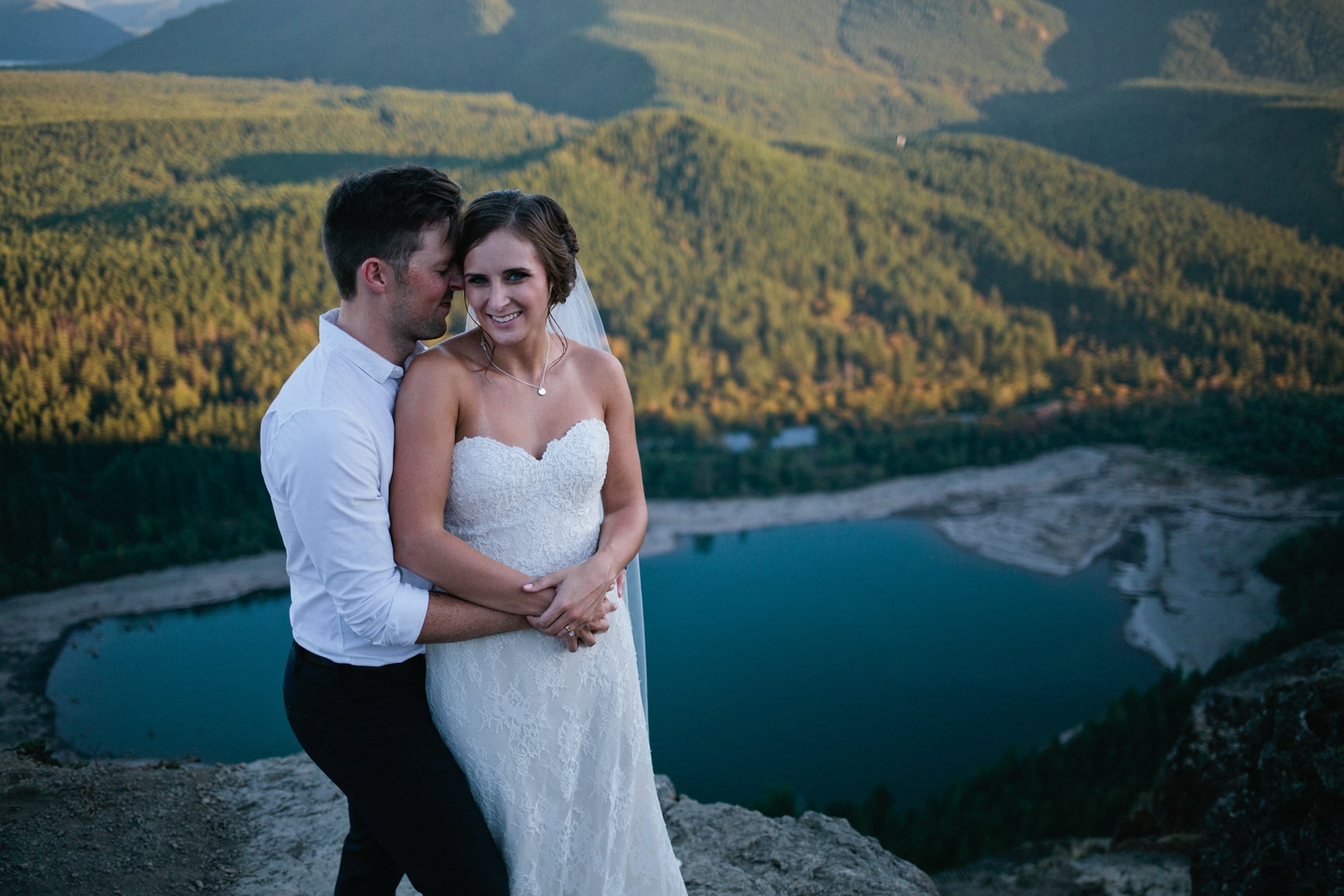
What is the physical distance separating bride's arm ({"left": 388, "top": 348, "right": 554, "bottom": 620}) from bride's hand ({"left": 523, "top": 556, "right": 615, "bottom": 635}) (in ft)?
0.27

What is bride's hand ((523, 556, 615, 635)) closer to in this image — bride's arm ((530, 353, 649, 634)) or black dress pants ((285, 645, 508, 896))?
bride's arm ((530, 353, 649, 634))

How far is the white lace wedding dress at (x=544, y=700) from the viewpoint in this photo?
7.04 feet

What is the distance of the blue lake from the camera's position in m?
13.9

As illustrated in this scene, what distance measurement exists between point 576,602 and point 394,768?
1.77 feet

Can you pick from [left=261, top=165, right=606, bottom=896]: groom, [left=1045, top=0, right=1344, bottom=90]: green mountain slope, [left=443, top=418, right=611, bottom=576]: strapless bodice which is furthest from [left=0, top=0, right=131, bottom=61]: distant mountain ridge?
[left=1045, top=0, right=1344, bottom=90]: green mountain slope

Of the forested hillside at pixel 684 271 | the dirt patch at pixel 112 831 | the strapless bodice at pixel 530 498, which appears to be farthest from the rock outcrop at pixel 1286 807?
the forested hillside at pixel 684 271

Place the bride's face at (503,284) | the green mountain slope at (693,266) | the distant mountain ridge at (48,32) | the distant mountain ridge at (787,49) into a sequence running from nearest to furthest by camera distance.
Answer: the bride's face at (503,284) → the distant mountain ridge at (48,32) → the green mountain slope at (693,266) → the distant mountain ridge at (787,49)

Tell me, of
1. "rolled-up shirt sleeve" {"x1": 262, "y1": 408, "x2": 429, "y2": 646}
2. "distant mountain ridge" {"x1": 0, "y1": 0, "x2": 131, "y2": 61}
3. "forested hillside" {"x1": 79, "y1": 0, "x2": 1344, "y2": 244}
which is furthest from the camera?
"forested hillside" {"x1": 79, "y1": 0, "x2": 1344, "y2": 244}

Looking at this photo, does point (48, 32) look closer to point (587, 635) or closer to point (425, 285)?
point (425, 285)

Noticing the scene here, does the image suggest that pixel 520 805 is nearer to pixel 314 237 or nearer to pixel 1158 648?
pixel 1158 648

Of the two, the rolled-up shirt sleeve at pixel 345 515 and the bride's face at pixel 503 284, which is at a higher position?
the bride's face at pixel 503 284

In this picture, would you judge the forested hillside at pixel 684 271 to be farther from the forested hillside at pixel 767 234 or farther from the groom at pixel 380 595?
the groom at pixel 380 595

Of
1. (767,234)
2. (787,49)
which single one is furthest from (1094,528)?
(787,49)

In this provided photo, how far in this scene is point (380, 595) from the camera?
189 centimetres
